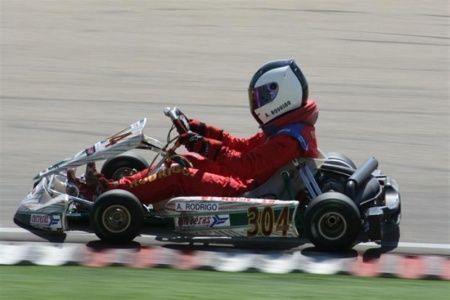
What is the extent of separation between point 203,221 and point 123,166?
1206mm

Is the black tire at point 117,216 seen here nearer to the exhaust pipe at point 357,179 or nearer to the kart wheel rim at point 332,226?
the kart wheel rim at point 332,226

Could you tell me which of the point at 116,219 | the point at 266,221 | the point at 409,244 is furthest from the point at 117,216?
the point at 409,244

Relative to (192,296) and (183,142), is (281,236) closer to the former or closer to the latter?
(183,142)

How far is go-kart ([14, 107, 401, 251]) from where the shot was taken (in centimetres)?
747

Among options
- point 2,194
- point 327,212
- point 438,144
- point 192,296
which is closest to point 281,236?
point 327,212

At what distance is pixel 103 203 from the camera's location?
7531 mm

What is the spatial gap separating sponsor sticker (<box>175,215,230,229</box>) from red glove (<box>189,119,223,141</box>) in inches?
40.3

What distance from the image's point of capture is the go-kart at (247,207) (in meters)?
7.47

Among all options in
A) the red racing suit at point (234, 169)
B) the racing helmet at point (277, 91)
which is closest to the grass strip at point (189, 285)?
the red racing suit at point (234, 169)

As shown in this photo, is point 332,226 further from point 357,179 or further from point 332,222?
point 357,179

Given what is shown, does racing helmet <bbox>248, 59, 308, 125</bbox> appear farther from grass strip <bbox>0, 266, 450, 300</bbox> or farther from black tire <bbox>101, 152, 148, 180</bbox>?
grass strip <bbox>0, 266, 450, 300</bbox>

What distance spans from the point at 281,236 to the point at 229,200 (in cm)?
45

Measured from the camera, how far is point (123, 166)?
8.52 metres

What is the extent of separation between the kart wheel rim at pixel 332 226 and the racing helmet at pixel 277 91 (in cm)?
89
